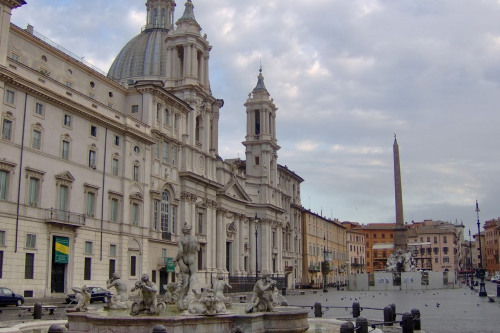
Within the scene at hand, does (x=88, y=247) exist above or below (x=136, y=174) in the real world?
below

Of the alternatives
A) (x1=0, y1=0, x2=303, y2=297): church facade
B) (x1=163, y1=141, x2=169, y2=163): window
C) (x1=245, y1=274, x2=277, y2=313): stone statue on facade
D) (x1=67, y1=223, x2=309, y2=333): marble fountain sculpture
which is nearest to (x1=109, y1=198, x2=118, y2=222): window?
(x1=0, y1=0, x2=303, y2=297): church facade

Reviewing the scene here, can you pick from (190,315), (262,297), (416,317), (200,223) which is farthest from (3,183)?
(200,223)

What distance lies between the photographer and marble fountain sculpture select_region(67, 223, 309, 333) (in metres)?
14.2

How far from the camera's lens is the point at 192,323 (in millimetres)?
14500

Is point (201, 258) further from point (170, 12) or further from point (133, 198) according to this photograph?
point (170, 12)

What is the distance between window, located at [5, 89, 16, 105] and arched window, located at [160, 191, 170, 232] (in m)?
18.2

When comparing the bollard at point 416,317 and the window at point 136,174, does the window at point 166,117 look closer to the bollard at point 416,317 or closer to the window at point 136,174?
the window at point 136,174

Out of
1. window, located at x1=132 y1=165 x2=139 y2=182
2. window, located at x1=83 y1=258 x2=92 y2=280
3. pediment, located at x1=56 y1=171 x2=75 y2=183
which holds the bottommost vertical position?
window, located at x1=83 y1=258 x2=92 y2=280

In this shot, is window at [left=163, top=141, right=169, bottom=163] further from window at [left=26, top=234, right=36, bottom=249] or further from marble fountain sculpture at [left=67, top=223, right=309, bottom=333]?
marble fountain sculpture at [left=67, top=223, right=309, bottom=333]

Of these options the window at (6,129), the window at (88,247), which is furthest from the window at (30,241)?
the window at (6,129)

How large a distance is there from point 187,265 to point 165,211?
3253 centimetres

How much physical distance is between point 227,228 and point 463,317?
42.9m

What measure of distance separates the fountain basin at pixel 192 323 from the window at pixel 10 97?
2223cm

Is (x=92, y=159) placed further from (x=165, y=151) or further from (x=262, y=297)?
(x=262, y=297)
